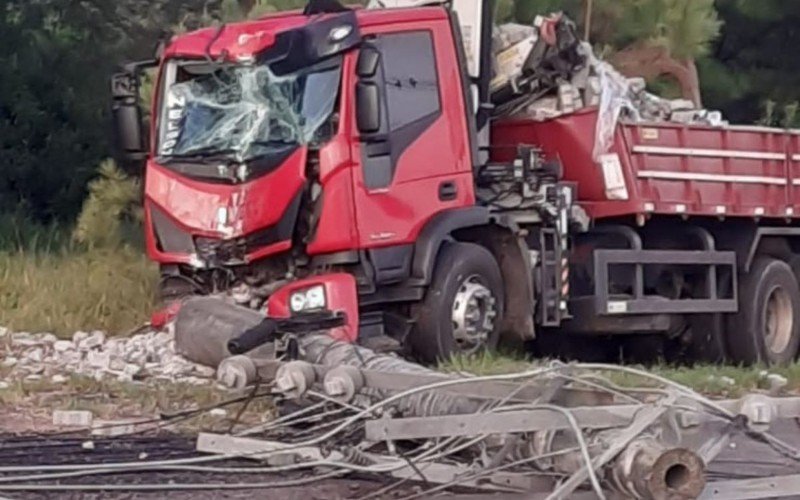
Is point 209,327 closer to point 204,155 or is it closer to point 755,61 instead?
point 204,155

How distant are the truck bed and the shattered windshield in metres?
2.11

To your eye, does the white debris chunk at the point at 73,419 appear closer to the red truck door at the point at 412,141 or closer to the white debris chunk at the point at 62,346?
the red truck door at the point at 412,141

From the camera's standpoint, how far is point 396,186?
12258 millimetres

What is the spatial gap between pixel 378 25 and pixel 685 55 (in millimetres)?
5043

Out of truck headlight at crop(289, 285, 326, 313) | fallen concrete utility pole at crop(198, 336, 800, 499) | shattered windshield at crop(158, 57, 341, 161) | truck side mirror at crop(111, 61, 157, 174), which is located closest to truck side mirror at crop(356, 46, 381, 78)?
shattered windshield at crop(158, 57, 341, 161)

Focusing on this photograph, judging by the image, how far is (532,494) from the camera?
7.10 meters

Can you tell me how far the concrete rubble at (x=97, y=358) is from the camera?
11.7m

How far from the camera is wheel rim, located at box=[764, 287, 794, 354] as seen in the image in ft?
50.0

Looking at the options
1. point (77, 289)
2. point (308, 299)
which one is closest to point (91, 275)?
point (77, 289)

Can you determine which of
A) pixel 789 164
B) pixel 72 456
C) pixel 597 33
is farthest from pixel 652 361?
pixel 72 456

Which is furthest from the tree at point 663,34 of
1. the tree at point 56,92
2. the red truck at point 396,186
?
the tree at point 56,92

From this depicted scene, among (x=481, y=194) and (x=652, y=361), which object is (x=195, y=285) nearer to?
(x=481, y=194)

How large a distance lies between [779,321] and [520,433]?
904cm

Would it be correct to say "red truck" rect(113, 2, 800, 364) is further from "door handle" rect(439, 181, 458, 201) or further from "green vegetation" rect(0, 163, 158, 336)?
"green vegetation" rect(0, 163, 158, 336)
